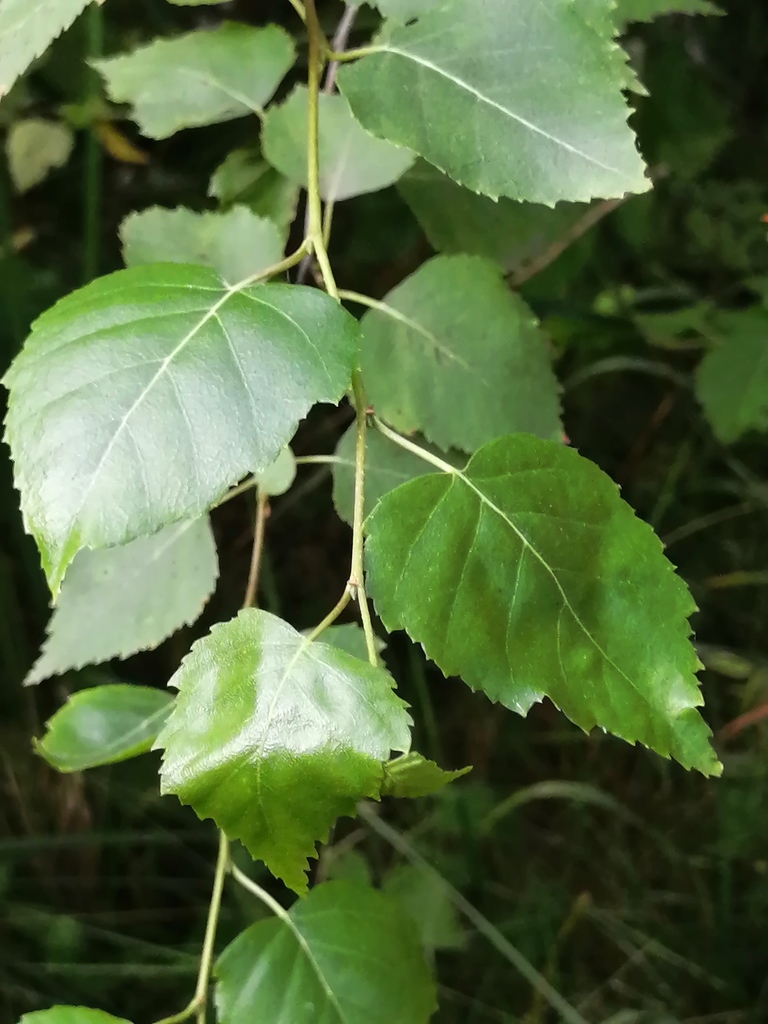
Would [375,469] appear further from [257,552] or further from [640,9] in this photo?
[640,9]

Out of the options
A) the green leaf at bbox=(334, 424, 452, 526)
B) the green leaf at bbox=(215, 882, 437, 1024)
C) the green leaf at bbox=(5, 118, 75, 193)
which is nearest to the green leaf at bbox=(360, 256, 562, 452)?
the green leaf at bbox=(334, 424, 452, 526)

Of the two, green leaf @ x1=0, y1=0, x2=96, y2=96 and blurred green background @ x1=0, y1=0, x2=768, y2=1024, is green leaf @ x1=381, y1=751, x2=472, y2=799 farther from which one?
blurred green background @ x1=0, y1=0, x2=768, y2=1024

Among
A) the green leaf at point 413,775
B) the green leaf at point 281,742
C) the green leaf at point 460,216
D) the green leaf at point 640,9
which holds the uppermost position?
the green leaf at point 640,9

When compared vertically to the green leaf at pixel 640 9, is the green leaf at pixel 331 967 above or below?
below

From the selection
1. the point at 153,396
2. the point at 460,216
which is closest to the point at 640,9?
the point at 460,216

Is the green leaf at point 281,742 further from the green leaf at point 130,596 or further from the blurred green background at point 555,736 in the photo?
the blurred green background at point 555,736

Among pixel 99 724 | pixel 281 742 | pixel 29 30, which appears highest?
pixel 29 30

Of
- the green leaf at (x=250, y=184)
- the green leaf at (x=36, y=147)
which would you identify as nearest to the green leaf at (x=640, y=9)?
the green leaf at (x=250, y=184)
